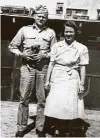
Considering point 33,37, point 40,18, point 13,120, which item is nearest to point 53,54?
point 33,37

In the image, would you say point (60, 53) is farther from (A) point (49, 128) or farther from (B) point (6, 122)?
(B) point (6, 122)

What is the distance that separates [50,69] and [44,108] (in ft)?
1.62

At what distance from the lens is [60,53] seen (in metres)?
3.53

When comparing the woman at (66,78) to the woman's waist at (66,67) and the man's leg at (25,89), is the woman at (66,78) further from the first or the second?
the man's leg at (25,89)

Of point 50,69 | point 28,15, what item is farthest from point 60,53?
point 28,15

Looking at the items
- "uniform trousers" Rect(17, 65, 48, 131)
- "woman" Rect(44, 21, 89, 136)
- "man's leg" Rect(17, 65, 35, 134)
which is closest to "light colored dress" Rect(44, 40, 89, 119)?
"woman" Rect(44, 21, 89, 136)

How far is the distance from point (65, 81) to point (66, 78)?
0.04 m

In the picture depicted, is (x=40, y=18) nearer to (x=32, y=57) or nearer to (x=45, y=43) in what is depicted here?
(x=45, y=43)

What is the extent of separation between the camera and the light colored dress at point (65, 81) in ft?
11.4

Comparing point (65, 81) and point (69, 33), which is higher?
point (69, 33)

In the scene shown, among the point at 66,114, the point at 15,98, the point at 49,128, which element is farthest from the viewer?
the point at 15,98

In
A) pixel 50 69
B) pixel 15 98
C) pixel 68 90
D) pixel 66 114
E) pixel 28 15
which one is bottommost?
pixel 15 98

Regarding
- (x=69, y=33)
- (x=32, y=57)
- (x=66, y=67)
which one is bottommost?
(x=66, y=67)

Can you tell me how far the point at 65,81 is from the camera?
11.6 ft
